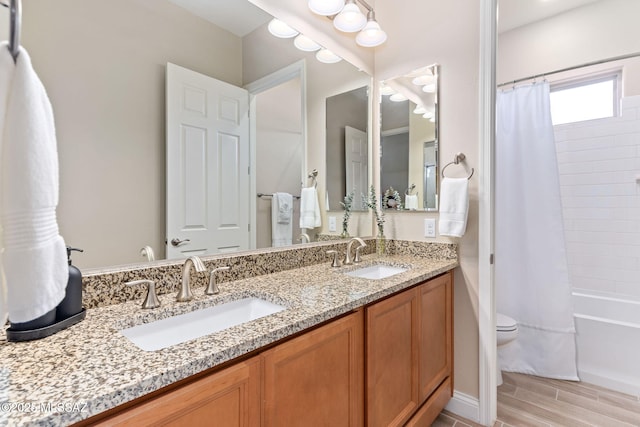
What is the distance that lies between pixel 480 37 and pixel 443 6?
1.12 ft

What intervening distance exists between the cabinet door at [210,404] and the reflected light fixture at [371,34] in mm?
1989

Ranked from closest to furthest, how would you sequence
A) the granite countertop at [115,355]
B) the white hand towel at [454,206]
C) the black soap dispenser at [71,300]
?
1. the granite countertop at [115,355]
2. the black soap dispenser at [71,300]
3. the white hand towel at [454,206]

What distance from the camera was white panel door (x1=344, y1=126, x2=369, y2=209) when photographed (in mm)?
2135

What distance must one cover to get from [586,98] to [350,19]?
2.17 metres

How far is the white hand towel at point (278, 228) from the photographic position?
1.60 metres

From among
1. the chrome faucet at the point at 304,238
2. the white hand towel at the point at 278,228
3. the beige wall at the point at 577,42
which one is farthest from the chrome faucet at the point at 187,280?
the beige wall at the point at 577,42

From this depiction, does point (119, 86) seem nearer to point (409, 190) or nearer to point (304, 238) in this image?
point (304, 238)

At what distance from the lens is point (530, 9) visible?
2441 millimetres

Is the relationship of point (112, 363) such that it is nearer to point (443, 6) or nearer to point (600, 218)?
point (443, 6)

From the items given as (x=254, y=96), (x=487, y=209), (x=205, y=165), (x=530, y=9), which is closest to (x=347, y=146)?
(x=254, y=96)

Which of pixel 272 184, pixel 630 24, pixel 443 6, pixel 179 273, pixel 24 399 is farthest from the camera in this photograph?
pixel 630 24

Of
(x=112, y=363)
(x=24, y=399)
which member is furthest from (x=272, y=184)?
(x=24, y=399)

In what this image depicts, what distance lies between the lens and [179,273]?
118cm

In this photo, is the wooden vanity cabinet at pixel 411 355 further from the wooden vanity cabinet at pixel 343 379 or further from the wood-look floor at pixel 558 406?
the wood-look floor at pixel 558 406
